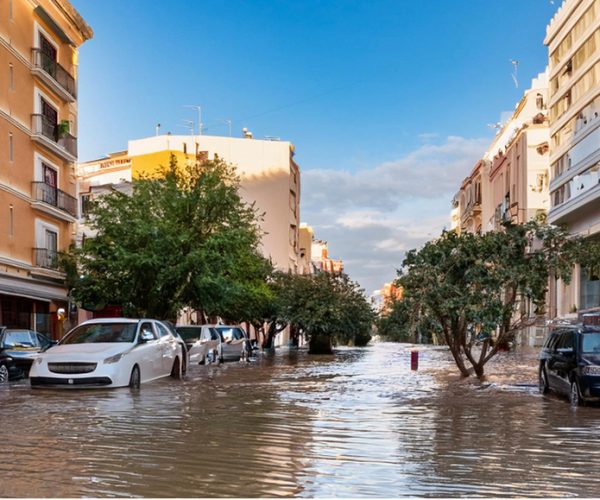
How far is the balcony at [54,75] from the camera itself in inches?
1367

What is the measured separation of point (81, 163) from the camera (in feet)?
220

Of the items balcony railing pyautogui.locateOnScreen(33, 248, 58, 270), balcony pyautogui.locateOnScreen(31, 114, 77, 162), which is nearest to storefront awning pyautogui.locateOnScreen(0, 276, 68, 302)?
balcony railing pyautogui.locateOnScreen(33, 248, 58, 270)

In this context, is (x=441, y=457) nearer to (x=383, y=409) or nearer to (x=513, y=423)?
(x=513, y=423)

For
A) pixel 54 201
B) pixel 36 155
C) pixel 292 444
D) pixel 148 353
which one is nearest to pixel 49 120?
pixel 36 155

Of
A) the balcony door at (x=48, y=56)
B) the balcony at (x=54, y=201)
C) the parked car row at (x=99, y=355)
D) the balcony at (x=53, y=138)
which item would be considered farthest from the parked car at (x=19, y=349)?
the balcony door at (x=48, y=56)

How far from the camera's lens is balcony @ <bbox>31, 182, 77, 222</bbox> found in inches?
1363

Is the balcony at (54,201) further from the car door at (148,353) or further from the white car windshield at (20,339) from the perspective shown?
the car door at (148,353)

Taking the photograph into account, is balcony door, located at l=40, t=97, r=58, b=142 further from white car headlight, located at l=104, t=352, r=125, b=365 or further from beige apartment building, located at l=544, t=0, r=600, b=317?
beige apartment building, located at l=544, t=0, r=600, b=317

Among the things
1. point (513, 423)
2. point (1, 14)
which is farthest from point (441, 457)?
point (1, 14)

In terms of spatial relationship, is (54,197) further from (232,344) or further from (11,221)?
(232,344)

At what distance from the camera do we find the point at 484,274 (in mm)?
21203

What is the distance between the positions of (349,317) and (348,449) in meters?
36.6

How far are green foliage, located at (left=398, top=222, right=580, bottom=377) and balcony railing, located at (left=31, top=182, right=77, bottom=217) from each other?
18829mm

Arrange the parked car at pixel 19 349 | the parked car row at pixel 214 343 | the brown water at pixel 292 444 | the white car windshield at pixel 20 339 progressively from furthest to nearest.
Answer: the parked car row at pixel 214 343, the white car windshield at pixel 20 339, the parked car at pixel 19 349, the brown water at pixel 292 444
